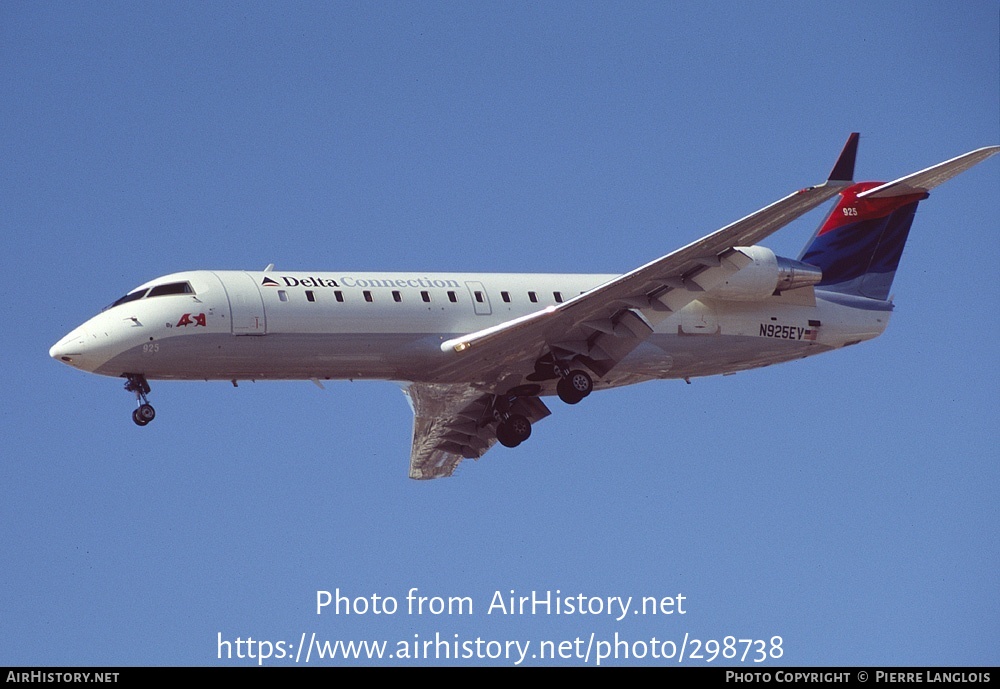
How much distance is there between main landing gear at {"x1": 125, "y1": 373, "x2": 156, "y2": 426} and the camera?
99.8 feet

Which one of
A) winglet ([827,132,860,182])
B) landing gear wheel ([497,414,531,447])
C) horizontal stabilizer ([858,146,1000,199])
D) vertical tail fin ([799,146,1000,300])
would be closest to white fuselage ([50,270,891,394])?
landing gear wheel ([497,414,531,447])

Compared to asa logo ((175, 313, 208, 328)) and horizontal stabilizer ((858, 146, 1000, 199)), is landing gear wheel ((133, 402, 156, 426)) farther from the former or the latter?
horizontal stabilizer ((858, 146, 1000, 199))

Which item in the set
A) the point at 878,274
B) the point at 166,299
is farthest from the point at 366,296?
the point at 878,274

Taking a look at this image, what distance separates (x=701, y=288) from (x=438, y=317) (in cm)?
486

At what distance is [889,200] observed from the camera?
3606cm

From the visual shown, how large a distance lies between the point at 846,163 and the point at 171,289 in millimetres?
12002

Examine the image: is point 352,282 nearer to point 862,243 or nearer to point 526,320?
point 526,320

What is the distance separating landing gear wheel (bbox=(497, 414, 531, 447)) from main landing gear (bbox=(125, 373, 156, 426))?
7284 mm

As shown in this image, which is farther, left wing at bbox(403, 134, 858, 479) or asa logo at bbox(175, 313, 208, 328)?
asa logo at bbox(175, 313, 208, 328)

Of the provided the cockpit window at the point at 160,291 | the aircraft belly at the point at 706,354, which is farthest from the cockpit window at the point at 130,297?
the aircraft belly at the point at 706,354

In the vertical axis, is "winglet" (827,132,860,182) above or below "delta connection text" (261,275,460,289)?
above
